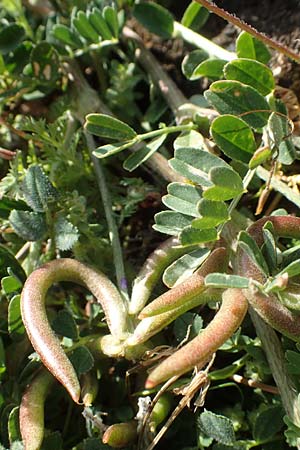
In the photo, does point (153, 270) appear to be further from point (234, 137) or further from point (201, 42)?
point (201, 42)

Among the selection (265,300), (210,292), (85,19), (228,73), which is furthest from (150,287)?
(85,19)

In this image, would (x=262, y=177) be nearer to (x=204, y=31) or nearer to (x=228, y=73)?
(x=228, y=73)

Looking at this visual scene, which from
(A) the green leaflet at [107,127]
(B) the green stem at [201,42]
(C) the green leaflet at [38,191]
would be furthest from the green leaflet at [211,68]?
(C) the green leaflet at [38,191]

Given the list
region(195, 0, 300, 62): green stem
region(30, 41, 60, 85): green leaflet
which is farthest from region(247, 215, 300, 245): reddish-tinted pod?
region(30, 41, 60, 85): green leaflet

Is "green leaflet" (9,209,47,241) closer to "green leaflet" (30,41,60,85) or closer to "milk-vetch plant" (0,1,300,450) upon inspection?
"milk-vetch plant" (0,1,300,450)

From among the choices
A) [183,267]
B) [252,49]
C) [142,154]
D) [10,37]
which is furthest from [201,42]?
[183,267]

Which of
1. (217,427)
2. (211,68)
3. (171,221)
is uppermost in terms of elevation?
(211,68)
